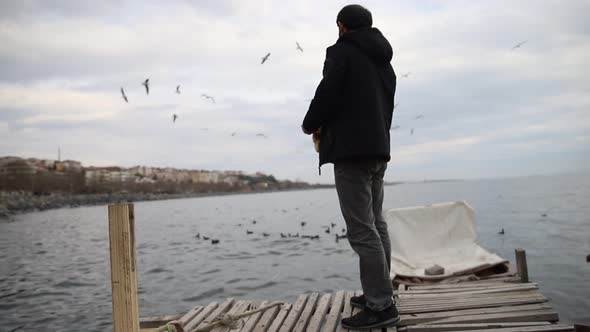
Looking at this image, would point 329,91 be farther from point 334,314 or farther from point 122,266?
point 334,314

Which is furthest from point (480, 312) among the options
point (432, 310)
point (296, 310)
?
point (296, 310)

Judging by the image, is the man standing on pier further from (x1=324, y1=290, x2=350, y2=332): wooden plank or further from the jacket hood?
(x1=324, y1=290, x2=350, y2=332): wooden plank

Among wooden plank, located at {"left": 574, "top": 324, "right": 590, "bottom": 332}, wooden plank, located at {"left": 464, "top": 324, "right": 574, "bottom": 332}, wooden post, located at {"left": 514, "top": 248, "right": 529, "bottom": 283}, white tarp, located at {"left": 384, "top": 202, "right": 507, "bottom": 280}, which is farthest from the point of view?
white tarp, located at {"left": 384, "top": 202, "right": 507, "bottom": 280}

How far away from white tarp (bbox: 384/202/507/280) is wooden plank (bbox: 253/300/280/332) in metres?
3.48

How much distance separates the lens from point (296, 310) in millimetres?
4906

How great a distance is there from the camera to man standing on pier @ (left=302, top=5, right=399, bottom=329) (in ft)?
12.2

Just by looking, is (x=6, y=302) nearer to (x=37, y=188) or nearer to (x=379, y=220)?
(x=379, y=220)

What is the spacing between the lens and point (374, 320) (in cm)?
385

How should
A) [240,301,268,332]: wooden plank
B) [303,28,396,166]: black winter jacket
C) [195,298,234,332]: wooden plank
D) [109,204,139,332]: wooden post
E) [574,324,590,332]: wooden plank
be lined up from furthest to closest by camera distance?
[195,298,234,332]: wooden plank, [240,301,268,332]: wooden plank, [303,28,396,166]: black winter jacket, [574,324,590,332]: wooden plank, [109,204,139,332]: wooden post

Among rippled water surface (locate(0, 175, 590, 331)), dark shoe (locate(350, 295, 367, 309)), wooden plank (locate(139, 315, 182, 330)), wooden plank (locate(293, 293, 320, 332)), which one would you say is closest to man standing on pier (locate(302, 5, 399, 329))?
wooden plank (locate(293, 293, 320, 332))

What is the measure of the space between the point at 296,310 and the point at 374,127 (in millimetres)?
2321

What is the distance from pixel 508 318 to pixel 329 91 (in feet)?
8.28

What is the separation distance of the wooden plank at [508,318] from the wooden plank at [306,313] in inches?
47.3

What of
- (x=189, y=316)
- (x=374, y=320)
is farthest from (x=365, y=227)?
(x=189, y=316)
